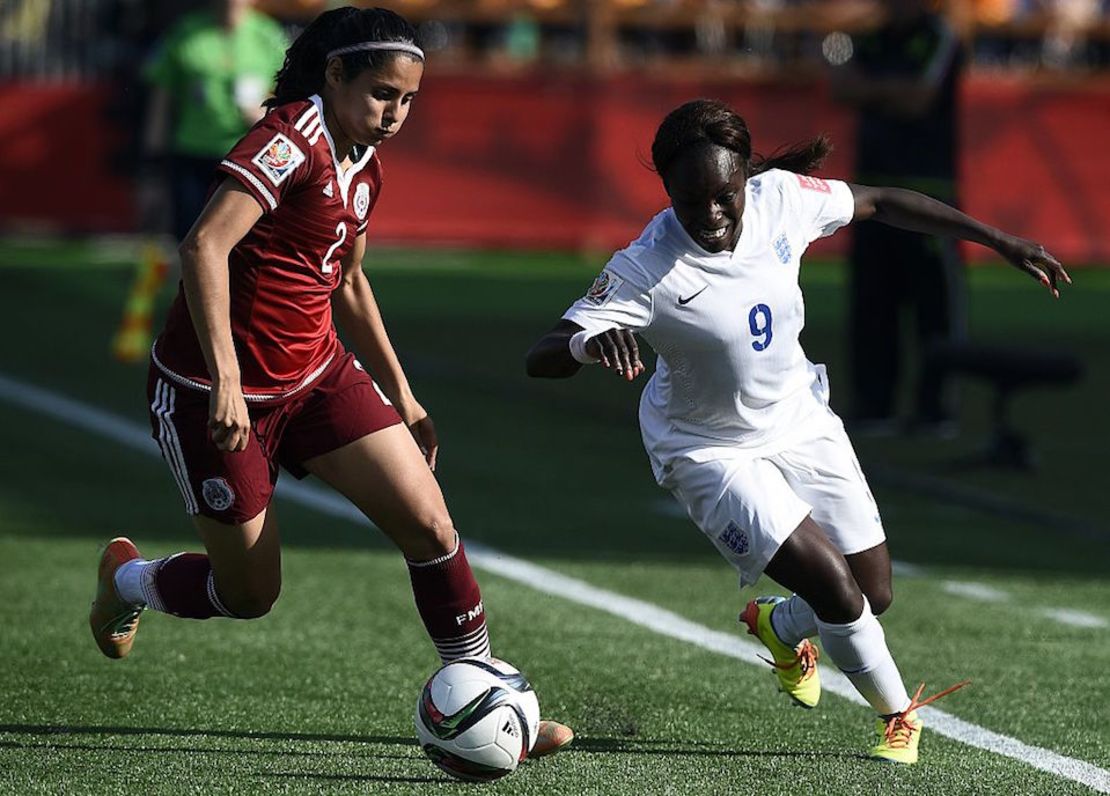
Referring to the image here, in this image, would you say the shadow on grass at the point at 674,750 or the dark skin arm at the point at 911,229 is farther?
the shadow on grass at the point at 674,750

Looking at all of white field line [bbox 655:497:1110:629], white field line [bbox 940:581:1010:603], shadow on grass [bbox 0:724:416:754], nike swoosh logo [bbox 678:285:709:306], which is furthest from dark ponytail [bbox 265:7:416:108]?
white field line [bbox 940:581:1010:603]

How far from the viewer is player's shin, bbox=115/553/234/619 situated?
6.60 m

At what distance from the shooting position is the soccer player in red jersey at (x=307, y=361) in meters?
6.01

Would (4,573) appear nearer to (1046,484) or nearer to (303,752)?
(303,752)

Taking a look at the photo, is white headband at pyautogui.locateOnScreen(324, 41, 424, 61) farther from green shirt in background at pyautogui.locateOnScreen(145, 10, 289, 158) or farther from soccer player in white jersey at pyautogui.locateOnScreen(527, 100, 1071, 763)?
Answer: green shirt in background at pyautogui.locateOnScreen(145, 10, 289, 158)

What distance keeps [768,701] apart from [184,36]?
833cm

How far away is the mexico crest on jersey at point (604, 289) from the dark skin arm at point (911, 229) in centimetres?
13

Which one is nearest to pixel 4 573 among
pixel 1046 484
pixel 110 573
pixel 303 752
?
pixel 110 573

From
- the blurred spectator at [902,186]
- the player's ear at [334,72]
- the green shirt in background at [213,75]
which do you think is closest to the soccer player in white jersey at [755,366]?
the player's ear at [334,72]

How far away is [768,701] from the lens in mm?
7297

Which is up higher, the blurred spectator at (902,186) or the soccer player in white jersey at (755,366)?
the soccer player in white jersey at (755,366)

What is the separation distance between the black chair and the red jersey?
6.87 metres

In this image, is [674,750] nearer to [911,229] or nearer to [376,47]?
[911,229]

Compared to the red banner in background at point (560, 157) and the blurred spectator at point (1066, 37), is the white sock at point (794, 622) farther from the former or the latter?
the blurred spectator at point (1066, 37)
